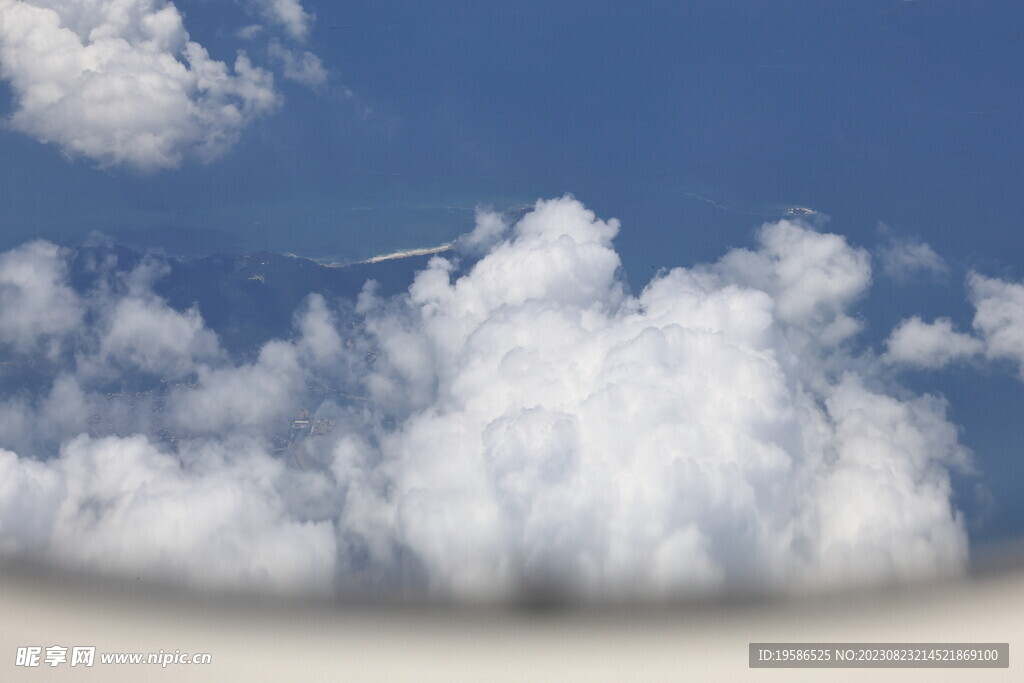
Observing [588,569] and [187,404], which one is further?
[187,404]

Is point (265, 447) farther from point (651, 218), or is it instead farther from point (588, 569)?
point (651, 218)

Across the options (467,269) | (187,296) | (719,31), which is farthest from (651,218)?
(187,296)

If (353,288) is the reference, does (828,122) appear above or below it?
above

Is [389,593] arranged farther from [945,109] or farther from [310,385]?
[945,109]

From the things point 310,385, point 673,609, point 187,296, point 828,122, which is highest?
point 828,122

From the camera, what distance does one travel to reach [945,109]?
58.0 metres

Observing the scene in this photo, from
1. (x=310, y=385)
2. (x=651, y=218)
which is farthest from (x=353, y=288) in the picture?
(x=651, y=218)

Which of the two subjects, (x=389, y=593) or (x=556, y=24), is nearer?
(x=389, y=593)

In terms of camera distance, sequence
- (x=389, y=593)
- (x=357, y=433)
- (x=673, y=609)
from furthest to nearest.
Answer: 1. (x=357, y=433)
2. (x=389, y=593)
3. (x=673, y=609)

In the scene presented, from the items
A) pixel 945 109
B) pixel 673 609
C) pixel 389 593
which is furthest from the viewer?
pixel 945 109

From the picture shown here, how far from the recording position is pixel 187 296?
53.6 m

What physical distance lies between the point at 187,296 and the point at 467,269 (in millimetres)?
17304

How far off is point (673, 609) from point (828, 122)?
36.4m

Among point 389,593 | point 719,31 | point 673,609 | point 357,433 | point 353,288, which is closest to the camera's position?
point 673,609
